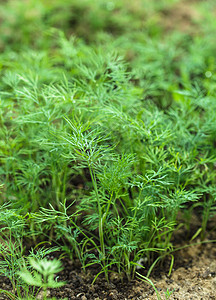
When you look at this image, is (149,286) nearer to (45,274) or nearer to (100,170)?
(100,170)

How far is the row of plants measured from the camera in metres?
1.55

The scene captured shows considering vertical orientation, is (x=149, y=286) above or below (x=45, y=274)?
below

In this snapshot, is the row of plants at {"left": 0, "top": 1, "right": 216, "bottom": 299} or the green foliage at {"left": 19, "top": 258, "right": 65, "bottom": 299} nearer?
the green foliage at {"left": 19, "top": 258, "right": 65, "bottom": 299}

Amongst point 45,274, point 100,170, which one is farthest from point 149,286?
point 45,274

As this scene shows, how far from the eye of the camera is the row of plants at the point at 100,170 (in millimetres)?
1546

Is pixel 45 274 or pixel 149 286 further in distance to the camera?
pixel 149 286

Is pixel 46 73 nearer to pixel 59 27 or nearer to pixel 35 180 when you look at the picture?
pixel 35 180

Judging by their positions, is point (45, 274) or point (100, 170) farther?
point (100, 170)

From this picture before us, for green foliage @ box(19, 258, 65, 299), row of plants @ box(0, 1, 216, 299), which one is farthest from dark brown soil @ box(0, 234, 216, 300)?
green foliage @ box(19, 258, 65, 299)

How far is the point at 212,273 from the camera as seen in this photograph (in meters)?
1.76

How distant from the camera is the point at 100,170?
162 cm

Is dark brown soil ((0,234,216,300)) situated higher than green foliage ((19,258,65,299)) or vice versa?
green foliage ((19,258,65,299))

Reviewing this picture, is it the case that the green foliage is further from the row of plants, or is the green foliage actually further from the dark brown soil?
the dark brown soil

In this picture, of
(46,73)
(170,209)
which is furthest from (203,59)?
(170,209)
